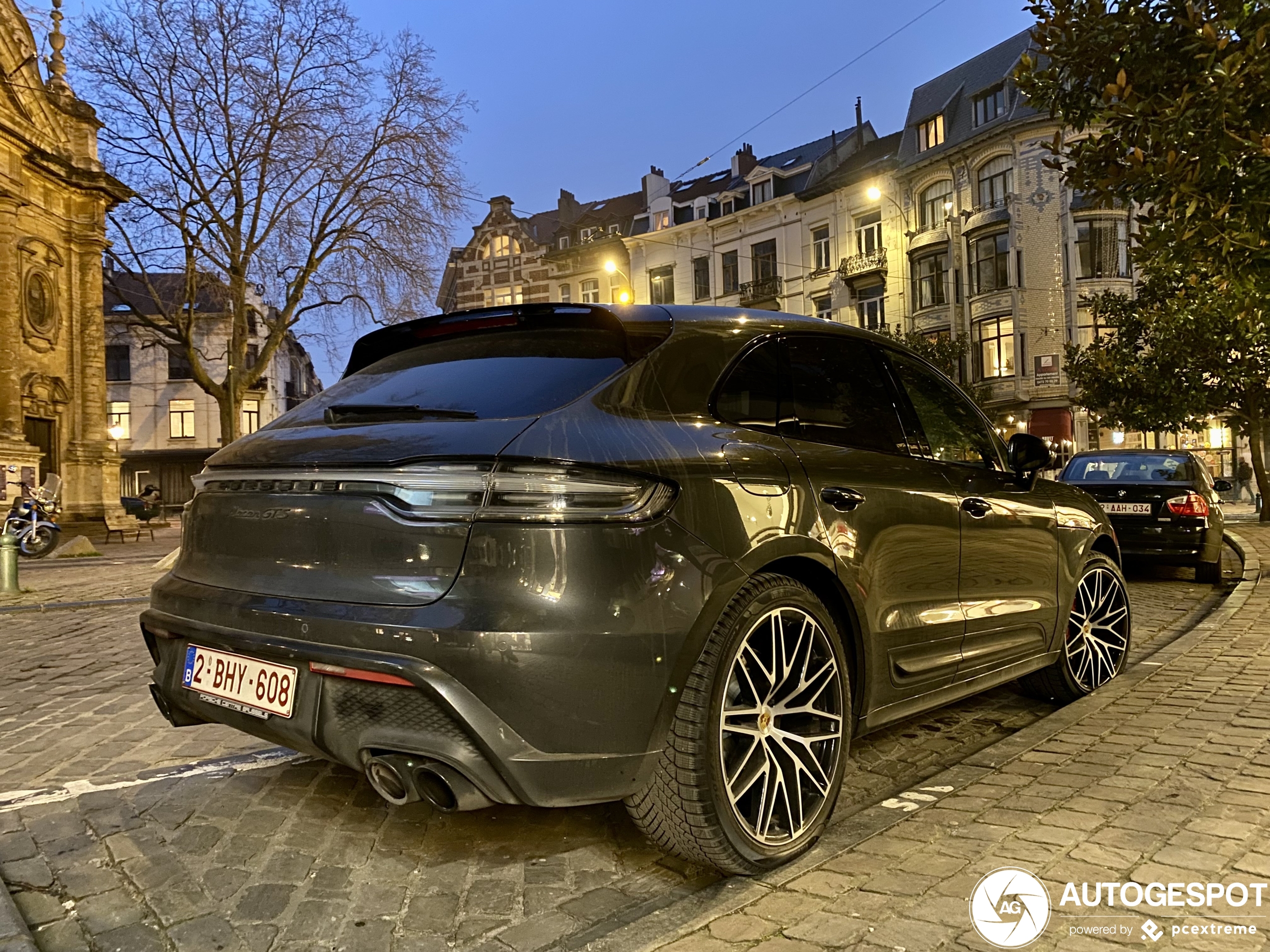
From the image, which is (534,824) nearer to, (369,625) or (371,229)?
(369,625)

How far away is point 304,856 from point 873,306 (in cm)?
3743

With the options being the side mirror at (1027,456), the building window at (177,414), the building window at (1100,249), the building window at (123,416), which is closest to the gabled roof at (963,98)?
the building window at (1100,249)

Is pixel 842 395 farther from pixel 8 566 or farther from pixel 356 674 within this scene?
pixel 8 566

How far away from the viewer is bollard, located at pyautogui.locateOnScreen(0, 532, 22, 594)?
32.8 ft

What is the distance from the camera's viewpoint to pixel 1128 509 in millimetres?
9344

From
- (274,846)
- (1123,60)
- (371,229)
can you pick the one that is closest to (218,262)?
(371,229)

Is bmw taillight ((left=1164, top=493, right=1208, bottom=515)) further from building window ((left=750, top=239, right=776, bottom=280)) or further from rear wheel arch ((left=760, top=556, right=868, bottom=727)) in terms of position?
building window ((left=750, top=239, right=776, bottom=280))

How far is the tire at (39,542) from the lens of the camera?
16.1 m

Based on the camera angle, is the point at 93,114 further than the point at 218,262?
Yes

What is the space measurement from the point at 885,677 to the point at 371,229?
1788 cm

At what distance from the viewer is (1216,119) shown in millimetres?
5703

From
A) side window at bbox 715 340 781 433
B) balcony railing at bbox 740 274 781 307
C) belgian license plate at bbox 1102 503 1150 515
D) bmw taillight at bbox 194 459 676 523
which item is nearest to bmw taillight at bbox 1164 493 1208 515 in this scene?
belgian license plate at bbox 1102 503 1150 515

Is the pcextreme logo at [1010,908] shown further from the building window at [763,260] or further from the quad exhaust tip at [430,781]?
the building window at [763,260]

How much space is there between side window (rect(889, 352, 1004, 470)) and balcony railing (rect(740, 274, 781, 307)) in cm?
3633
